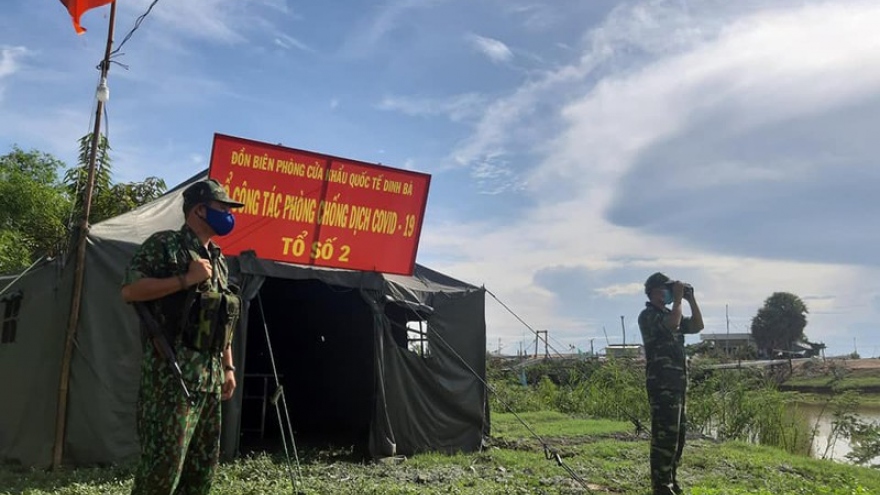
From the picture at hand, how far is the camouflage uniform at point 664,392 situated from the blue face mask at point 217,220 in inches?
139

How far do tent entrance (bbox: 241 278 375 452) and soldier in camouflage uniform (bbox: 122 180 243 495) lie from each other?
616cm

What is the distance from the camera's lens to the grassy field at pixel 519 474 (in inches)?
208

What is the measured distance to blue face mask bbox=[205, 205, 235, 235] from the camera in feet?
10.3

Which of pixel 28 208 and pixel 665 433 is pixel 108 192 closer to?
pixel 28 208

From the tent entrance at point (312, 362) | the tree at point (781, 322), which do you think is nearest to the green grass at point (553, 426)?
the tent entrance at point (312, 362)

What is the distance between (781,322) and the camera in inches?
1885

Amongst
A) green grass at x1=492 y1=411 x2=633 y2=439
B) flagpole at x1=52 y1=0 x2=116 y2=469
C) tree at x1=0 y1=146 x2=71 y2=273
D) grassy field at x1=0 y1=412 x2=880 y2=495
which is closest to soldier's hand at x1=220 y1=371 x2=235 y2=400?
grassy field at x1=0 y1=412 x2=880 y2=495

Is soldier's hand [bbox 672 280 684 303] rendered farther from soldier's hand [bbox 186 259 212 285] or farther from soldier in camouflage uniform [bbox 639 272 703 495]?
soldier's hand [bbox 186 259 212 285]

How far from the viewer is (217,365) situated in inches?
120

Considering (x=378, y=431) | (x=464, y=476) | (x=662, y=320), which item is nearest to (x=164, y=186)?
(x=378, y=431)

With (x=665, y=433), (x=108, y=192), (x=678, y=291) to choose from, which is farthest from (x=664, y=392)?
(x=108, y=192)

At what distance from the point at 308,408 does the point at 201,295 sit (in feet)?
26.6

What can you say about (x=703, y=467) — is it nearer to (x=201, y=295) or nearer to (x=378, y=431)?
(x=378, y=431)

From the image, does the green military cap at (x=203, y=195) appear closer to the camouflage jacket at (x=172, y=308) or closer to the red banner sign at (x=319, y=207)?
the camouflage jacket at (x=172, y=308)
